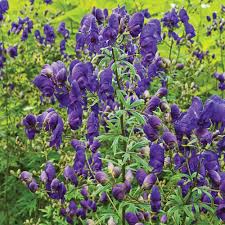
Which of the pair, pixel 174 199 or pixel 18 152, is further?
pixel 18 152

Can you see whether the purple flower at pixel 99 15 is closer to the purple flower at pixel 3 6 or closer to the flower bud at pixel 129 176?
the flower bud at pixel 129 176

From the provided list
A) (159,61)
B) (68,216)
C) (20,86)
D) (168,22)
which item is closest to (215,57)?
(168,22)

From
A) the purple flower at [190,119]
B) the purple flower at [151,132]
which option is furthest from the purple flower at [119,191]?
the purple flower at [190,119]

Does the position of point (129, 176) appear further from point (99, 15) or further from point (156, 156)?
point (99, 15)

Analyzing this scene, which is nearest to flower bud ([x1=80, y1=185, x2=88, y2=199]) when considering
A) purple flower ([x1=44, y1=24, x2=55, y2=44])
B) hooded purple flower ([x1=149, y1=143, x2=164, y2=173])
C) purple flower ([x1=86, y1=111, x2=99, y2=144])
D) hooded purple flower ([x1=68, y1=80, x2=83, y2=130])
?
purple flower ([x1=86, y1=111, x2=99, y2=144])

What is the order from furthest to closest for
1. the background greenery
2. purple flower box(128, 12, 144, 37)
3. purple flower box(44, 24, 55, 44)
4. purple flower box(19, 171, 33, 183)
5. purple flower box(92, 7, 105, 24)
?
purple flower box(44, 24, 55, 44) < the background greenery < purple flower box(19, 171, 33, 183) < purple flower box(92, 7, 105, 24) < purple flower box(128, 12, 144, 37)

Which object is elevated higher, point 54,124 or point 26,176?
point 54,124

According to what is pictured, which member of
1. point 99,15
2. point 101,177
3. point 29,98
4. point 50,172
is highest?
point 99,15

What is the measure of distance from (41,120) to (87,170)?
45 centimetres

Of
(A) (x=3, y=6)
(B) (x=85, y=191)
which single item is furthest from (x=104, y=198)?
(A) (x=3, y=6)

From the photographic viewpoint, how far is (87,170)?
3.27 metres

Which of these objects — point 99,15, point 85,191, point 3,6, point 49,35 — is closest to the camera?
point 99,15

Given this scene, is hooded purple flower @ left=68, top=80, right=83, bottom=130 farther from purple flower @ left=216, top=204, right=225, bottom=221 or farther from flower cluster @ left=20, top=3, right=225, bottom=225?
purple flower @ left=216, top=204, right=225, bottom=221

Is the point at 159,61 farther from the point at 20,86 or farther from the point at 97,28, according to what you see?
the point at 20,86
